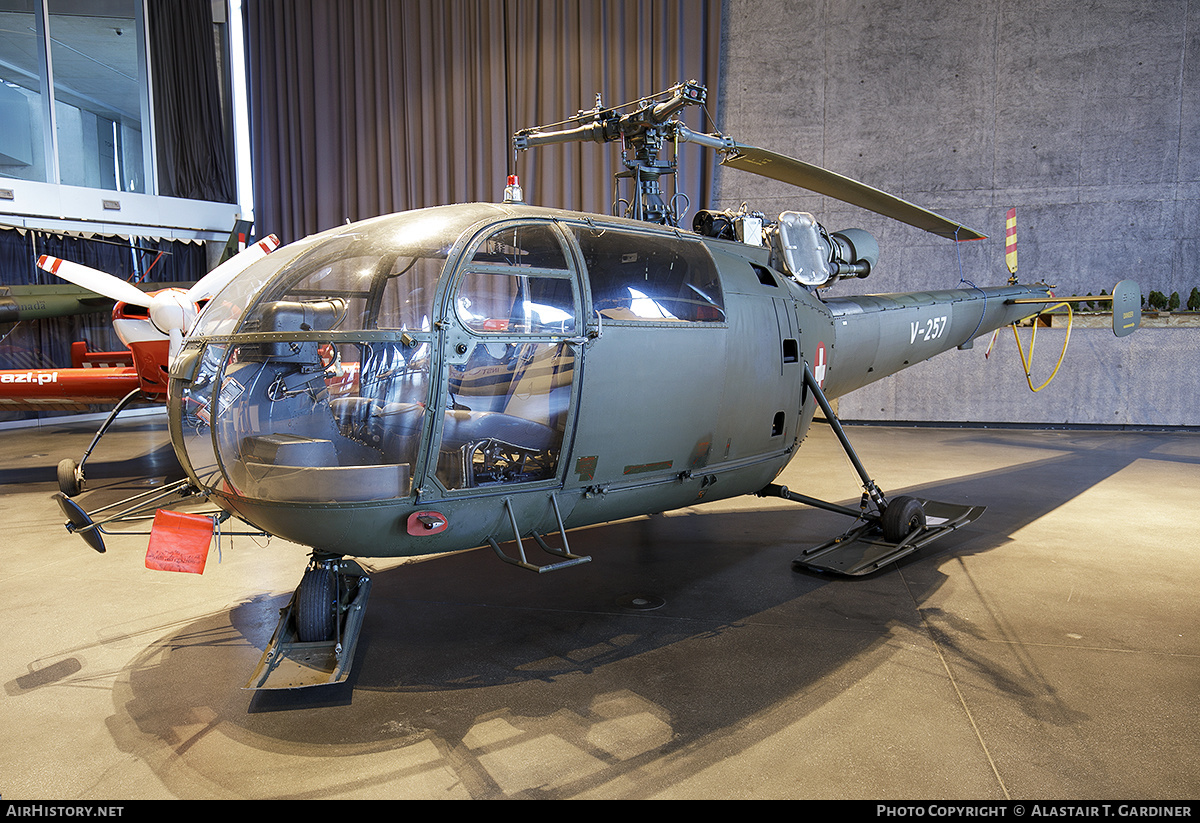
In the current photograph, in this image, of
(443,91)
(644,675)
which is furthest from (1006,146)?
(644,675)

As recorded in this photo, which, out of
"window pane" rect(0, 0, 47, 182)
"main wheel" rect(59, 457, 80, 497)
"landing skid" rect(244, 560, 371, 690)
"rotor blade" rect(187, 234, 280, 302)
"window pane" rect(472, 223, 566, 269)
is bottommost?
"landing skid" rect(244, 560, 371, 690)

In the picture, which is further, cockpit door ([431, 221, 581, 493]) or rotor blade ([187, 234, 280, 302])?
rotor blade ([187, 234, 280, 302])

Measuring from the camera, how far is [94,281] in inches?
304

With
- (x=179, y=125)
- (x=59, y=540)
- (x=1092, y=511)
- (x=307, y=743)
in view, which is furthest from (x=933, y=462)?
(x=179, y=125)

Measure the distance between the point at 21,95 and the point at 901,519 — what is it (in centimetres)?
1575

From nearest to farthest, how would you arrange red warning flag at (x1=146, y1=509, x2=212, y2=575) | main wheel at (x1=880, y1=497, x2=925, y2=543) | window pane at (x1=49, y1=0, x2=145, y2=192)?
1. red warning flag at (x1=146, y1=509, x2=212, y2=575)
2. main wheel at (x1=880, y1=497, x2=925, y2=543)
3. window pane at (x1=49, y1=0, x2=145, y2=192)

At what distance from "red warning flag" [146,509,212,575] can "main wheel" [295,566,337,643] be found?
1.53 feet

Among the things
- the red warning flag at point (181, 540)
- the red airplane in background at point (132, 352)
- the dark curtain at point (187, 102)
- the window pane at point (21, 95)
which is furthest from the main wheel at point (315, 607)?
the dark curtain at point (187, 102)

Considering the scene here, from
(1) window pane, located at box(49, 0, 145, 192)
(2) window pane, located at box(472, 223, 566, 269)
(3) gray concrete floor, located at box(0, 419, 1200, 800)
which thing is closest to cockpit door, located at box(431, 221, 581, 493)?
(2) window pane, located at box(472, 223, 566, 269)

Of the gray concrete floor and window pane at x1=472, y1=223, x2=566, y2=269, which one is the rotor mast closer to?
window pane at x1=472, y1=223, x2=566, y2=269

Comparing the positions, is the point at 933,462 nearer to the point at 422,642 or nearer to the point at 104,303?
the point at 422,642

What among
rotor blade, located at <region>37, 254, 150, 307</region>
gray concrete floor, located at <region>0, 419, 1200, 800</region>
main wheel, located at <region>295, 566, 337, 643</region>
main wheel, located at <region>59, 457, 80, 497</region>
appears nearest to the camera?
gray concrete floor, located at <region>0, 419, 1200, 800</region>

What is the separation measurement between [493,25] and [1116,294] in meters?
10.7

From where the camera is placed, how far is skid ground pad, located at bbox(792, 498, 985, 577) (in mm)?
4672
